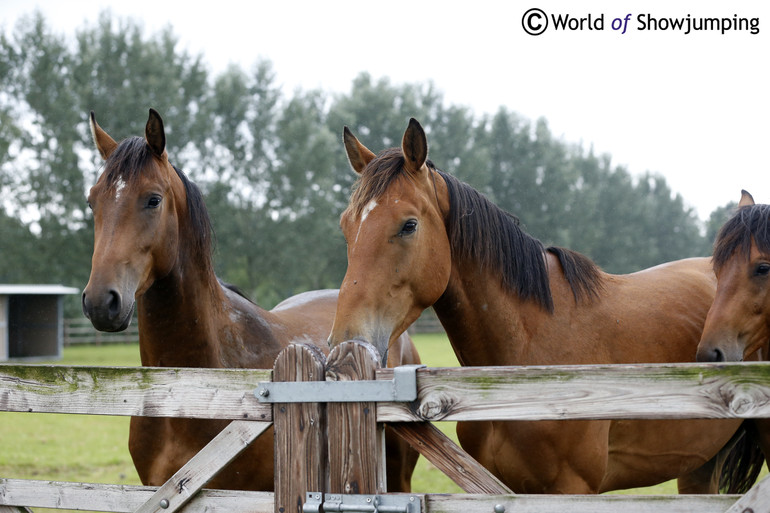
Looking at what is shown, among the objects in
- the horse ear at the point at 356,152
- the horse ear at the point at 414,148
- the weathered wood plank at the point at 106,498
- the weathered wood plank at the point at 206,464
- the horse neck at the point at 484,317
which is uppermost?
the horse ear at the point at 356,152

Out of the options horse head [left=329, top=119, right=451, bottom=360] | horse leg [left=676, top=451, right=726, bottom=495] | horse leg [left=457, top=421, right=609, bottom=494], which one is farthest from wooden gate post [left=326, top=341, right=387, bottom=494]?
horse leg [left=676, top=451, right=726, bottom=495]

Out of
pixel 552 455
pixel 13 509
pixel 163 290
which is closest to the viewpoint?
pixel 13 509

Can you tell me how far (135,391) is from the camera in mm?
2482

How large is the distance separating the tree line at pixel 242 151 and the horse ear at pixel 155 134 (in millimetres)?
19601

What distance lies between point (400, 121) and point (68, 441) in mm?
25797

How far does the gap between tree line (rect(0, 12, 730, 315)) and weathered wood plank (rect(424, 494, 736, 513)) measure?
19.8m

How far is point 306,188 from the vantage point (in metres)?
30.3

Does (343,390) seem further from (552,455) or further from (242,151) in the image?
(242,151)

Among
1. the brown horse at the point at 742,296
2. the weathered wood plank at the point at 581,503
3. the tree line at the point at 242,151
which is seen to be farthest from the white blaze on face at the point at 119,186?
the tree line at the point at 242,151

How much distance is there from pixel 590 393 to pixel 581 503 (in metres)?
0.34

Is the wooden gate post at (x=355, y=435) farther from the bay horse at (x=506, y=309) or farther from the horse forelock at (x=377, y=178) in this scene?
the horse forelock at (x=377, y=178)

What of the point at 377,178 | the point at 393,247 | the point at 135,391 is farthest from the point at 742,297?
the point at 135,391

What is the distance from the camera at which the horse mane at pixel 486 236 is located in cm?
304

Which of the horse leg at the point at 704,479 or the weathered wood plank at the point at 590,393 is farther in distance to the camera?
the horse leg at the point at 704,479
